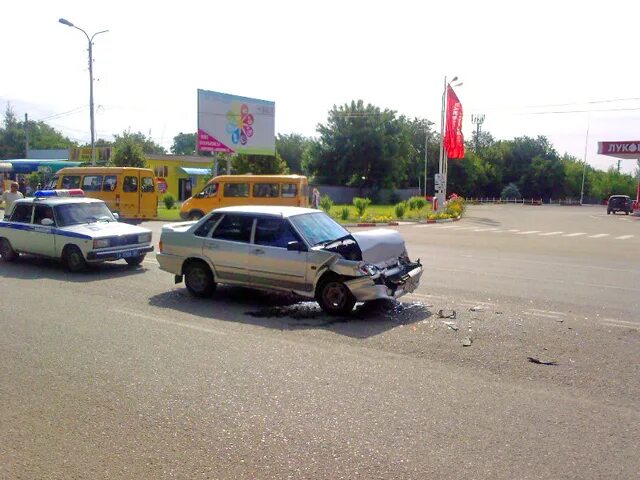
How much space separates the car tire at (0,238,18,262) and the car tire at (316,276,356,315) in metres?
8.76

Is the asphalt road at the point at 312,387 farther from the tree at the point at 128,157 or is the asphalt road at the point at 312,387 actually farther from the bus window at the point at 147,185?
the tree at the point at 128,157

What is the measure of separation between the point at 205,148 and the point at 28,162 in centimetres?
2760

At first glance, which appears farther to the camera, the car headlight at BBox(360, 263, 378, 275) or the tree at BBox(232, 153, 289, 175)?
the tree at BBox(232, 153, 289, 175)

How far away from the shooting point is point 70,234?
12484 mm

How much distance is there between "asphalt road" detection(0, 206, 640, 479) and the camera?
418cm

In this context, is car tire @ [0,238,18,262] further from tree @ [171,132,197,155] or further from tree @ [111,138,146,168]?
tree @ [171,132,197,155]

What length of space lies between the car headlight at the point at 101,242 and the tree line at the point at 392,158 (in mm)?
34754

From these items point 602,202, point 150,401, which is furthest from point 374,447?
point 602,202

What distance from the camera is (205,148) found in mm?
36062

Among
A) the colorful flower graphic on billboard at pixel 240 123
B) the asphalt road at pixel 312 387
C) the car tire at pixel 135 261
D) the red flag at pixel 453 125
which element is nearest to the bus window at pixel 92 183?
the colorful flower graphic on billboard at pixel 240 123

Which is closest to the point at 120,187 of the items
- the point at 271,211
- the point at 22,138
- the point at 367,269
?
the point at 271,211

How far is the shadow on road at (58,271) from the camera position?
11.9 metres

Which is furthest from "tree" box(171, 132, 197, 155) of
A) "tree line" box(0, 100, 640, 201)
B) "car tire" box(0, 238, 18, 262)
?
"car tire" box(0, 238, 18, 262)

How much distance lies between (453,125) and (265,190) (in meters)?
19.9
